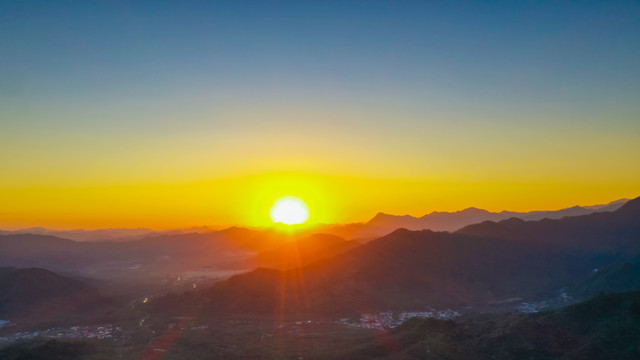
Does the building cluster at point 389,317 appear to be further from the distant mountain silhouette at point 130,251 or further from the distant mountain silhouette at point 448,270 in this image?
the distant mountain silhouette at point 130,251

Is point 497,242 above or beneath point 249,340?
above

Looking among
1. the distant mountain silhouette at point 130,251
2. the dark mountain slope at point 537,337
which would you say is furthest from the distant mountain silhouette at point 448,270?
the distant mountain silhouette at point 130,251

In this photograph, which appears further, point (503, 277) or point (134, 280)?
point (134, 280)

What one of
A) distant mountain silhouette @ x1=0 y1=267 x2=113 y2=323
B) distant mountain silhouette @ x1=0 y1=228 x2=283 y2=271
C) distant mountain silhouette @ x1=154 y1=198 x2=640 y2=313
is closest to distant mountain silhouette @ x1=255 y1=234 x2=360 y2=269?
distant mountain silhouette @ x1=0 y1=228 x2=283 y2=271

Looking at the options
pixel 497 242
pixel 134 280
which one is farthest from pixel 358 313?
pixel 134 280

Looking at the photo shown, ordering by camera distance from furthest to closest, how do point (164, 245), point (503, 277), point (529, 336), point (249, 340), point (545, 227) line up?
point (164, 245)
point (545, 227)
point (503, 277)
point (249, 340)
point (529, 336)

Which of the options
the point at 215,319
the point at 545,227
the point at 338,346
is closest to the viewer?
the point at 338,346

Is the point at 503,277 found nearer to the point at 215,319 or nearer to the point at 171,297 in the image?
the point at 215,319

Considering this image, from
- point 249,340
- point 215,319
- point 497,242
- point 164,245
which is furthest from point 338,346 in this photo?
point 164,245
